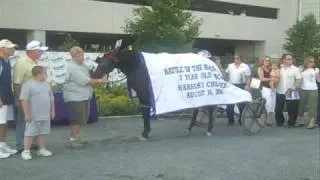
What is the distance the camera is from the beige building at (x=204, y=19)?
40375 mm

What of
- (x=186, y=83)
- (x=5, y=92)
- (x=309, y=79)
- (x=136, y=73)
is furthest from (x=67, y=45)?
(x=5, y=92)

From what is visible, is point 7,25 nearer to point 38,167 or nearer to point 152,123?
point 152,123

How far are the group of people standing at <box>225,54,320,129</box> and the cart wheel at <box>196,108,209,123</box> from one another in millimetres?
909

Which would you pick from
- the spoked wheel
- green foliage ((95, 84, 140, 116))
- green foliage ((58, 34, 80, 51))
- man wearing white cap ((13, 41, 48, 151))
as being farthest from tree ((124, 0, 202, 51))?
man wearing white cap ((13, 41, 48, 151))

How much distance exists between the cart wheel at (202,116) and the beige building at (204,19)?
25.5 m

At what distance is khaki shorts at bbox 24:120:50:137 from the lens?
32.7ft

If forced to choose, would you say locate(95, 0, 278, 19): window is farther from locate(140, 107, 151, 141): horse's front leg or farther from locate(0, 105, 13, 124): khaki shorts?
locate(0, 105, 13, 124): khaki shorts

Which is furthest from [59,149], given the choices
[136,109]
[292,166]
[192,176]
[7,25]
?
[7,25]

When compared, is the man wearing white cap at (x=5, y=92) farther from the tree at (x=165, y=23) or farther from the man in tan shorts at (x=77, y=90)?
the tree at (x=165, y=23)

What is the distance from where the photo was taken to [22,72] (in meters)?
10.2

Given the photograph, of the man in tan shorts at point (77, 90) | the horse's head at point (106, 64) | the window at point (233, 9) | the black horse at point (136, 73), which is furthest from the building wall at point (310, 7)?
the man in tan shorts at point (77, 90)

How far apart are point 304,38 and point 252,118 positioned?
40269 mm

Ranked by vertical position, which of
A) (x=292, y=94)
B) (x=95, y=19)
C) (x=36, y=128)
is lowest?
(x=36, y=128)

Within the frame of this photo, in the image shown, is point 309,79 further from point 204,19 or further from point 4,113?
point 204,19
